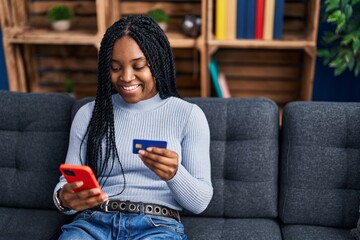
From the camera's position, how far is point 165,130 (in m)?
1.30

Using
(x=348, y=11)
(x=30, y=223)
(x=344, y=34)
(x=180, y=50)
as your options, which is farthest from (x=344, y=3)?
(x=30, y=223)

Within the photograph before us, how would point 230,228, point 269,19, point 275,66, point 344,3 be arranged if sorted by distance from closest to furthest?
point 230,228 < point 344,3 < point 269,19 < point 275,66

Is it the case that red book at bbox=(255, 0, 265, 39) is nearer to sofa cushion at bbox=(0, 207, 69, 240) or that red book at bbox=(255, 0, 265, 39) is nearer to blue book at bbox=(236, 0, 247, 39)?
blue book at bbox=(236, 0, 247, 39)

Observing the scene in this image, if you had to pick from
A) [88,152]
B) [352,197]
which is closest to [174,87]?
[88,152]

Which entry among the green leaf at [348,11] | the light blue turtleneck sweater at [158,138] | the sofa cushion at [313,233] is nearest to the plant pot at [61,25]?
the light blue turtleneck sweater at [158,138]

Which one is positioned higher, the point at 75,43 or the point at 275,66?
the point at 75,43

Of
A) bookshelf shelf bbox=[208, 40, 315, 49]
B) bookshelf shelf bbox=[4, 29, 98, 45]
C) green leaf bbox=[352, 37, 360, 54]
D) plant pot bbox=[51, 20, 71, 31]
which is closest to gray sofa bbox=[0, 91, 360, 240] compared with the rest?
green leaf bbox=[352, 37, 360, 54]

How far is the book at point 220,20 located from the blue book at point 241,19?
0.22ft

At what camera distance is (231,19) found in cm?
212

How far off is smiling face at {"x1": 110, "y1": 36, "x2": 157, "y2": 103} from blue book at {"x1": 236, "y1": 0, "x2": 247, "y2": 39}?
98 centimetres

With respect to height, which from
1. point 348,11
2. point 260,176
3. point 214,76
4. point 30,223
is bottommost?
point 30,223

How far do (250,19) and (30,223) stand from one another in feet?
4.53

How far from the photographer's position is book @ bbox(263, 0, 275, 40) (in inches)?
81.1

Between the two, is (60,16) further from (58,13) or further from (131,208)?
(131,208)
